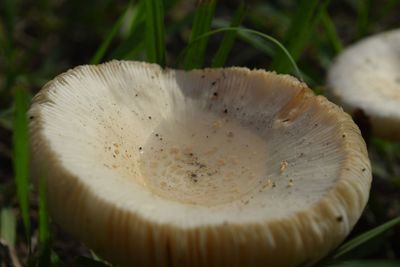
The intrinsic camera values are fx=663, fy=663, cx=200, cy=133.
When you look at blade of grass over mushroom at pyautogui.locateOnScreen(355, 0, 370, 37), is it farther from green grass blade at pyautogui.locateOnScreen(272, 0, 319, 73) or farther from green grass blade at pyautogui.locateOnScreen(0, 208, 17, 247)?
green grass blade at pyautogui.locateOnScreen(0, 208, 17, 247)

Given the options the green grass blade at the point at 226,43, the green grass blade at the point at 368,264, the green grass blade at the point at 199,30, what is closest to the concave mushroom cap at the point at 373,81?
the green grass blade at the point at 226,43

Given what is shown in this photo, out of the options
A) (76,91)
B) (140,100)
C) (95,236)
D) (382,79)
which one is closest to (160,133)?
(140,100)

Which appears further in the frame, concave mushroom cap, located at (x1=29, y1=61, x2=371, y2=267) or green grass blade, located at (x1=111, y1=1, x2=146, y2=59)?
green grass blade, located at (x1=111, y1=1, x2=146, y2=59)

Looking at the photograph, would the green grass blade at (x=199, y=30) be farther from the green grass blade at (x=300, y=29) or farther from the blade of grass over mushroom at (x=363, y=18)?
the blade of grass over mushroom at (x=363, y=18)

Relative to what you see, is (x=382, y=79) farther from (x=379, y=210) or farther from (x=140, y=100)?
(x=140, y=100)

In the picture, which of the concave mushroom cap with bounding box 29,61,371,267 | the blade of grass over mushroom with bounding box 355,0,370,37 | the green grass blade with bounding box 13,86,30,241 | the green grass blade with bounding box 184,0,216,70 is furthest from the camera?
the blade of grass over mushroom with bounding box 355,0,370,37

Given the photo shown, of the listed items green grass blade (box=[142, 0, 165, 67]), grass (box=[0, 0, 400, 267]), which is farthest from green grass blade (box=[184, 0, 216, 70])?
green grass blade (box=[142, 0, 165, 67])

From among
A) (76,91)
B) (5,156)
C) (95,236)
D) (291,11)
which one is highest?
(76,91)

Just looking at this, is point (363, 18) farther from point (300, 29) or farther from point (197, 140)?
point (197, 140)
